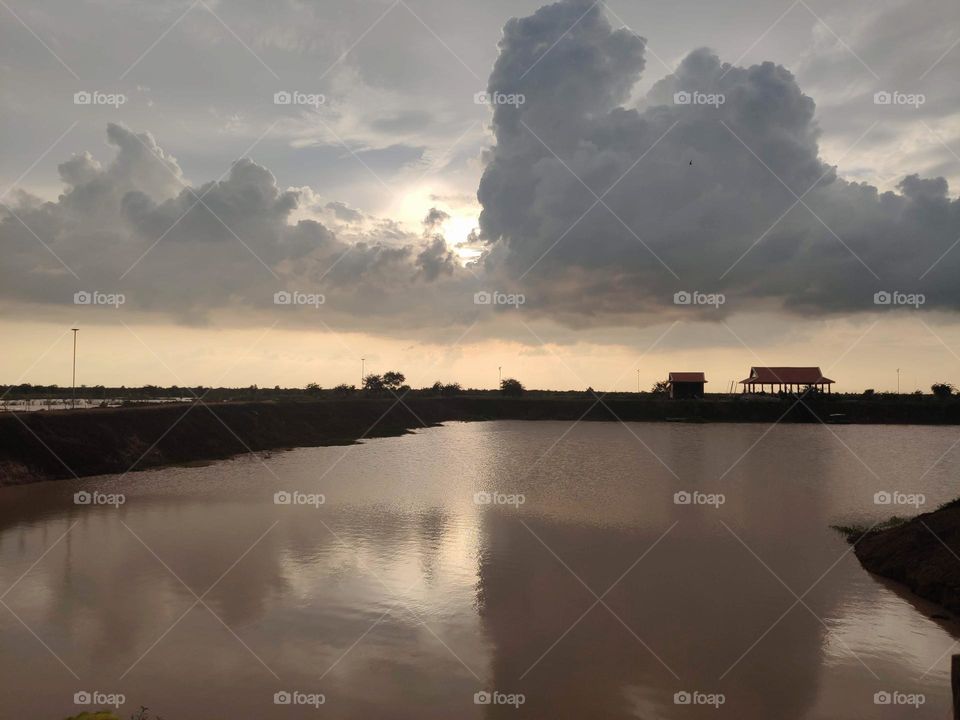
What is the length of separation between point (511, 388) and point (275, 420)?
94321mm

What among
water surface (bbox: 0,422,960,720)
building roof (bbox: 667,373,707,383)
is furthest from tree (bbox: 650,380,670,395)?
water surface (bbox: 0,422,960,720)

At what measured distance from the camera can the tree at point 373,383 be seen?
151375mm

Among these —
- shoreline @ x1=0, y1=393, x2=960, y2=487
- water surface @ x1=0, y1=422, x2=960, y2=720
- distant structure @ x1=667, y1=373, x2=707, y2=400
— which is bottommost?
water surface @ x1=0, y1=422, x2=960, y2=720

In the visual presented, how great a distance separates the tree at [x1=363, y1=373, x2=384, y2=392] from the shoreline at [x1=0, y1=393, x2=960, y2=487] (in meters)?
29.3

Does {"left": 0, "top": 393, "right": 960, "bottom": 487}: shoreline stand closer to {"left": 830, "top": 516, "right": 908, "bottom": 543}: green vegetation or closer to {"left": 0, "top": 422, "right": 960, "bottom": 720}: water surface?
{"left": 0, "top": 422, "right": 960, "bottom": 720}: water surface

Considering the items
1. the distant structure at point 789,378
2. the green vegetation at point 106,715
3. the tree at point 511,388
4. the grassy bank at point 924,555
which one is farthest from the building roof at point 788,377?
the green vegetation at point 106,715

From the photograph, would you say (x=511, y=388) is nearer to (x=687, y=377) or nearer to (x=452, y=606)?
(x=687, y=377)

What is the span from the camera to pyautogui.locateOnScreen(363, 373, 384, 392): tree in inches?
5960

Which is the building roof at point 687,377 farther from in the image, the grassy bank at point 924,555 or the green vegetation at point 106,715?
the green vegetation at point 106,715

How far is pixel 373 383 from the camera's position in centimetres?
15412

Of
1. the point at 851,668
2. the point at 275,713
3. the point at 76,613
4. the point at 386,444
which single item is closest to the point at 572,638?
the point at 851,668

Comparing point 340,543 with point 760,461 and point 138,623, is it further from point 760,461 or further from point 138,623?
point 760,461

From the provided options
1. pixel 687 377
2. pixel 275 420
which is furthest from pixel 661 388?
pixel 275 420

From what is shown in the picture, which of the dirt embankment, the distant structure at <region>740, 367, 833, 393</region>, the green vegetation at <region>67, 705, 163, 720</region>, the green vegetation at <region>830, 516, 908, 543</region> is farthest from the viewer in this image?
the distant structure at <region>740, 367, 833, 393</region>
